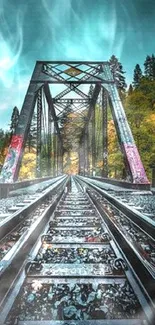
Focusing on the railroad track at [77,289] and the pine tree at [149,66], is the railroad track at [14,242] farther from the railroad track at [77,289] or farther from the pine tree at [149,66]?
the pine tree at [149,66]

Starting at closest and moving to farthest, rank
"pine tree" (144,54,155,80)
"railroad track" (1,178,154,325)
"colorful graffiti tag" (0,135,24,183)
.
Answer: "railroad track" (1,178,154,325), "colorful graffiti tag" (0,135,24,183), "pine tree" (144,54,155,80)

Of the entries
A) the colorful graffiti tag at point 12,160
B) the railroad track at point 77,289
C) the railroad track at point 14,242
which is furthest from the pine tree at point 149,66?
the railroad track at point 77,289

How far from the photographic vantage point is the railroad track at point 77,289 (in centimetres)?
152

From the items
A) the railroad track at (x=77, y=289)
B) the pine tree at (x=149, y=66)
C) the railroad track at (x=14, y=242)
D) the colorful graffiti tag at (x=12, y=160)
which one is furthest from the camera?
the pine tree at (x=149, y=66)

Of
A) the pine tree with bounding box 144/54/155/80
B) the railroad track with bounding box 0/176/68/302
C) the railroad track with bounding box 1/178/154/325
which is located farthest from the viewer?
the pine tree with bounding box 144/54/155/80

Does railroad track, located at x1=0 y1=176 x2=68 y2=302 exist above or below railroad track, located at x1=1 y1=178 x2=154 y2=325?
above

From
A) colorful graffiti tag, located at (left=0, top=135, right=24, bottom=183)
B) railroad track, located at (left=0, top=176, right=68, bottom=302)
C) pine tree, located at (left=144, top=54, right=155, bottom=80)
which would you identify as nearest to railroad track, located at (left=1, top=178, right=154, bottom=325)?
railroad track, located at (left=0, top=176, right=68, bottom=302)

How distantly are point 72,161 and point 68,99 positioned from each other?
61.4 m

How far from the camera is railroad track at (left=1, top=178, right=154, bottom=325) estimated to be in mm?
1516

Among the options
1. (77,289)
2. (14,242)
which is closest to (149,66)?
(14,242)

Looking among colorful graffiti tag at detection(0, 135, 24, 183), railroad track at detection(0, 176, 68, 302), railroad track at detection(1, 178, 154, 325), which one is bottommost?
railroad track at detection(1, 178, 154, 325)

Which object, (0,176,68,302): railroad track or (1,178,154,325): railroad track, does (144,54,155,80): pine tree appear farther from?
(1,178,154,325): railroad track

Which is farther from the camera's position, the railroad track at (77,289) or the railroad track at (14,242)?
the railroad track at (14,242)

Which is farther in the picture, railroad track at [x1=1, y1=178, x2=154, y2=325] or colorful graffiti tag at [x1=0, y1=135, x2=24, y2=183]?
colorful graffiti tag at [x1=0, y1=135, x2=24, y2=183]
